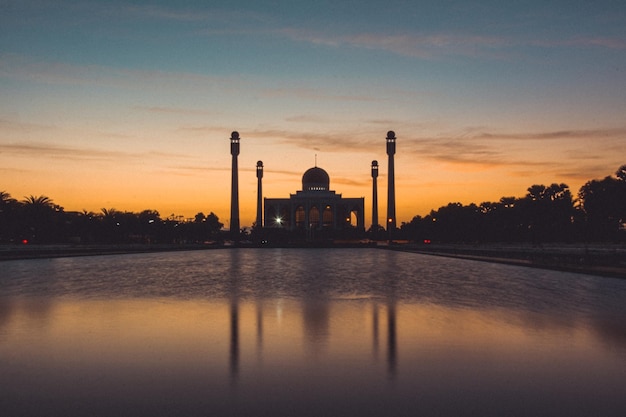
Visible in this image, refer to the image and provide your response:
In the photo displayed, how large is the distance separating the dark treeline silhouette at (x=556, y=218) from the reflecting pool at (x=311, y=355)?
6603cm

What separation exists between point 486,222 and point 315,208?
3022 inches

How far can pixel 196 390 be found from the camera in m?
7.28

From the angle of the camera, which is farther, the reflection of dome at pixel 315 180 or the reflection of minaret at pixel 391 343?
the reflection of dome at pixel 315 180

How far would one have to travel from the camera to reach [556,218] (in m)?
88.2

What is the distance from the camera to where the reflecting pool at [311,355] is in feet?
22.2

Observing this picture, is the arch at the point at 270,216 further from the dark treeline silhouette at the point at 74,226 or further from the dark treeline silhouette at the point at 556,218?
the dark treeline silhouette at the point at 556,218

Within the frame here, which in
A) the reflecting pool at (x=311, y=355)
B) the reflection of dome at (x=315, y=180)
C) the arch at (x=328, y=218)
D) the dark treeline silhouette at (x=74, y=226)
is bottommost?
the reflecting pool at (x=311, y=355)

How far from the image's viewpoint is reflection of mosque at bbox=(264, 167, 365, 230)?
172m

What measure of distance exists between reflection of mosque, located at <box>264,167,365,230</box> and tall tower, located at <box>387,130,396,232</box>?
43130 millimetres

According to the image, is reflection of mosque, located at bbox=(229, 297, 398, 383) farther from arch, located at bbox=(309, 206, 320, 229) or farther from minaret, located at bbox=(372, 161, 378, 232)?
arch, located at bbox=(309, 206, 320, 229)

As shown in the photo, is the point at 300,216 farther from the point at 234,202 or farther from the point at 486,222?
the point at 486,222

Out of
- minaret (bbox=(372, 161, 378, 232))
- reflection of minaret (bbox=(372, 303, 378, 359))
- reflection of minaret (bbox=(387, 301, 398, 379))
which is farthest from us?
minaret (bbox=(372, 161, 378, 232))

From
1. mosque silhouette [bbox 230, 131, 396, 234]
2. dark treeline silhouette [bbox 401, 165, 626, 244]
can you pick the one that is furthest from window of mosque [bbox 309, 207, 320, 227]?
dark treeline silhouette [bbox 401, 165, 626, 244]

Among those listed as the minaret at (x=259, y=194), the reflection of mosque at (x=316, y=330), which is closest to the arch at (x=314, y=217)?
the minaret at (x=259, y=194)
